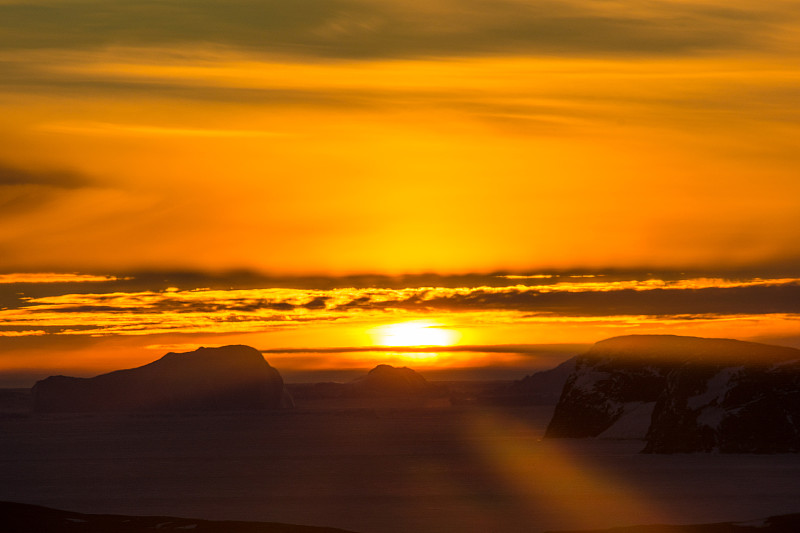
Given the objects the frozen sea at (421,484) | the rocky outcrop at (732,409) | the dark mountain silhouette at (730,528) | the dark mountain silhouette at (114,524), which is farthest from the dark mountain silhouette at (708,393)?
the dark mountain silhouette at (114,524)

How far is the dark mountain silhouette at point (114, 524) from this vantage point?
128 feet

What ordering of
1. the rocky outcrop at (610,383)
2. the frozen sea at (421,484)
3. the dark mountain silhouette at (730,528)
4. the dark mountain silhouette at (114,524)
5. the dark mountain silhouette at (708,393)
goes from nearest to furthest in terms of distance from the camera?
1. the dark mountain silhouette at (730,528)
2. the dark mountain silhouette at (114,524)
3. the frozen sea at (421,484)
4. the dark mountain silhouette at (708,393)
5. the rocky outcrop at (610,383)

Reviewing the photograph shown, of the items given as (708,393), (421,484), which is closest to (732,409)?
(708,393)

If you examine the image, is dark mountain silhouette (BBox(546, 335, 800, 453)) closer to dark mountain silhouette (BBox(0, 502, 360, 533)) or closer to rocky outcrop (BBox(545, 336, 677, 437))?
rocky outcrop (BBox(545, 336, 677, 437))

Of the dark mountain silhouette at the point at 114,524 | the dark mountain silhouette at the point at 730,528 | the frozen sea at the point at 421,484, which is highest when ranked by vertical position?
the dark mountain silhouette at the point at 114,524

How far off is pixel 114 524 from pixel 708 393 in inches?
1805

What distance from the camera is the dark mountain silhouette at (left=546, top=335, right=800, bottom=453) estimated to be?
72688mm

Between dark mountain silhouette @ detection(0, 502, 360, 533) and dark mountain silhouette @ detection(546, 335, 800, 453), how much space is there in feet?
134

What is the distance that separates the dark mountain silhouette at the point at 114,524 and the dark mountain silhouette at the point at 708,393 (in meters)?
41.0

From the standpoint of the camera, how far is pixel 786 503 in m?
46.3

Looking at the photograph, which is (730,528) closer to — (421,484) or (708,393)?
(421,484)

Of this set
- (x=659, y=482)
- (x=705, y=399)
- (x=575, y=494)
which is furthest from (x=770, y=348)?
(x=575, y=494)

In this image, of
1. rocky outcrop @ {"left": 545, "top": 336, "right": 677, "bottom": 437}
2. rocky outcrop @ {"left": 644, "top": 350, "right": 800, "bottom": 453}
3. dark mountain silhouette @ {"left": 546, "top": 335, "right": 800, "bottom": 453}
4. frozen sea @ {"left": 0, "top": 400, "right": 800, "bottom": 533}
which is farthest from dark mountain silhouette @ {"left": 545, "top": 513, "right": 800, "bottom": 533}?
rocky outcrop @ {"left": 545, "top": 336, "right": 677, "bottom": 437}

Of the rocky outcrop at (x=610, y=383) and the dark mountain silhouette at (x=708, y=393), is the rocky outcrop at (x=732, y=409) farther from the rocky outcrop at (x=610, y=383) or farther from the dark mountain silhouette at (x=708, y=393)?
the rocky outcrop at (x=610, y=383)
